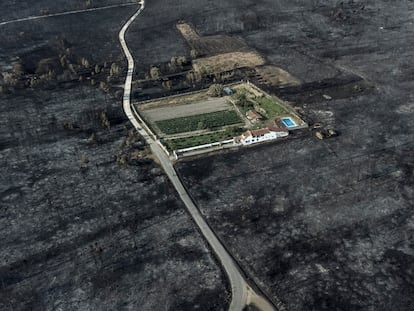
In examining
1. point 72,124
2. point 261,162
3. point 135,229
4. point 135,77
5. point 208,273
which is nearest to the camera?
point 208,273

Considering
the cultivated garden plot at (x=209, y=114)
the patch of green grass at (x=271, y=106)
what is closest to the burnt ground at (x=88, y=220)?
the cultivated garden plot at (x=209, y=114)

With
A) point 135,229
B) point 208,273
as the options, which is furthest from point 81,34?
point 208,273

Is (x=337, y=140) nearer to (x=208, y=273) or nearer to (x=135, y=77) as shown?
(x=208, y=273)

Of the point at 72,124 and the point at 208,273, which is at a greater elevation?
the point at 72,124

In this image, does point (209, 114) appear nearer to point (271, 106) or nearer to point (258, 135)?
point (271, 106)

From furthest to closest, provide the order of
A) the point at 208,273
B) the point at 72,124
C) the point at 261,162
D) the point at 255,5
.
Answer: the point at 255,5 → the point at 72,124 → the point at 261,162 → the point at 208,273

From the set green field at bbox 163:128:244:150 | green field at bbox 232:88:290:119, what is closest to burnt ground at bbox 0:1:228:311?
green field at bbox 163:128:244:150
